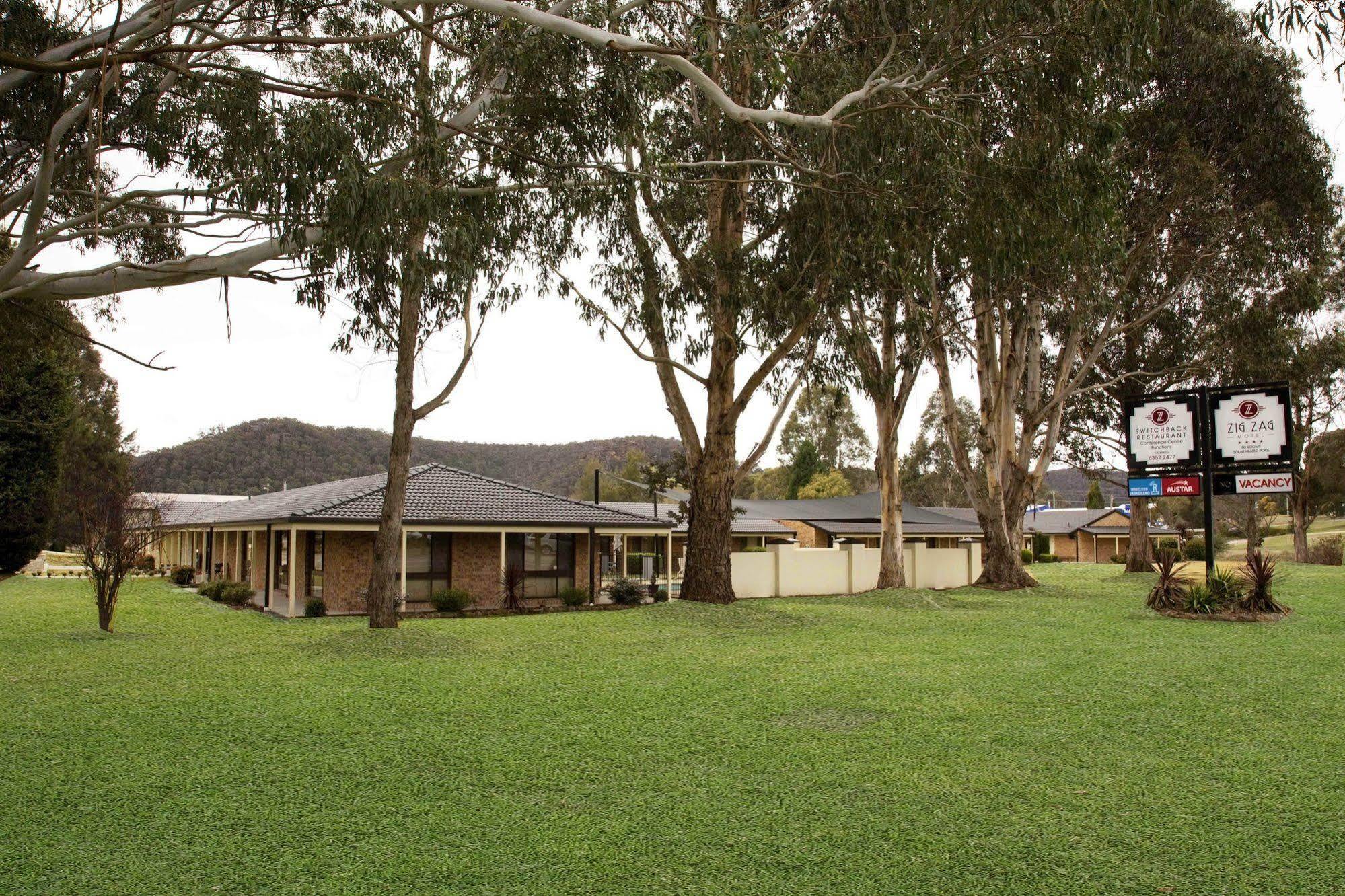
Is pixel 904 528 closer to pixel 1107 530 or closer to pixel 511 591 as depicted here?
pixel 511 591

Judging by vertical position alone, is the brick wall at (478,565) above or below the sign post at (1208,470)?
below

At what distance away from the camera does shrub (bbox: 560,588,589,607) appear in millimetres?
22280

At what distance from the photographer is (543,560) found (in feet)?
78.0

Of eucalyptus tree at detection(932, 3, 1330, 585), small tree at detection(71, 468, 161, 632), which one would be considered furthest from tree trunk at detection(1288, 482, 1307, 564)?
small tree at detection(71, 468, 161, 632)

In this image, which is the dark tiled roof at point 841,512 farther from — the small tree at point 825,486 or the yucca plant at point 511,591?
the yucca plant at point 511,591

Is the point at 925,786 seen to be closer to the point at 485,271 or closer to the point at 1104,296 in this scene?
the point at 485,271

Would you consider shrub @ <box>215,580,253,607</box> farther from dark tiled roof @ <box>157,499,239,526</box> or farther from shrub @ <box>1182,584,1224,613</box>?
shrub @ <box>1182,584,1224,613</box>

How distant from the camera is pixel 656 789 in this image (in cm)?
644

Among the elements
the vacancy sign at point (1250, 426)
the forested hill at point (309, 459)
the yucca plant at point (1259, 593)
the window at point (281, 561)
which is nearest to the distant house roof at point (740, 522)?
the window at point (281, 561)

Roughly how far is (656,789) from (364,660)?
7459 mm

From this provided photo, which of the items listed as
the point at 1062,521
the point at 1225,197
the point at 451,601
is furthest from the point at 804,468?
the point at 451,601

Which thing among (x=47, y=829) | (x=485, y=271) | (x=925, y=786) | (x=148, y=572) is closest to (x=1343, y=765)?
(x=925, y=786)

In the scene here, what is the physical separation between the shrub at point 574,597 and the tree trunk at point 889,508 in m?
8.76

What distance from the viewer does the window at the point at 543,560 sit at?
2339 cm
